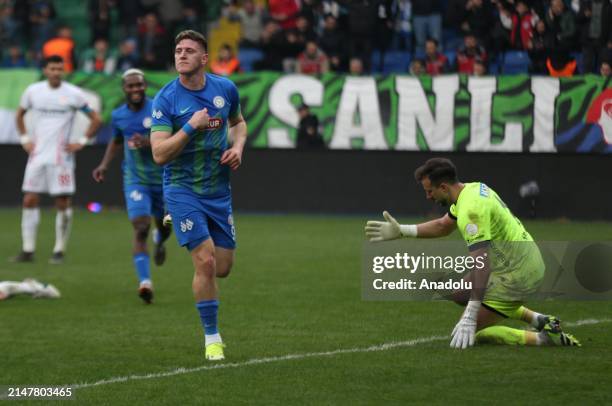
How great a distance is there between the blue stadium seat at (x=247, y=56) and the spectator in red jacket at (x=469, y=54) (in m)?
4.54

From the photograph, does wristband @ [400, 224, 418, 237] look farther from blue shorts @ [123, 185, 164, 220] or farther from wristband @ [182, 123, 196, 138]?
blue shorts @ [123, 185, 164, 220]

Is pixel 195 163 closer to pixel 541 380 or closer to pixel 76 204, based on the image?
pixel 541 380

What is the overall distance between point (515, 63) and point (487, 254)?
42.8 ft

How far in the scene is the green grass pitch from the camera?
7586mm

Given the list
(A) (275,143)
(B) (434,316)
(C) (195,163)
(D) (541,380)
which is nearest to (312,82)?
(A) (275,143)

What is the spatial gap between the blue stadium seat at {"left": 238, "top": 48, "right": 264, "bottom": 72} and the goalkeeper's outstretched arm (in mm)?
15610

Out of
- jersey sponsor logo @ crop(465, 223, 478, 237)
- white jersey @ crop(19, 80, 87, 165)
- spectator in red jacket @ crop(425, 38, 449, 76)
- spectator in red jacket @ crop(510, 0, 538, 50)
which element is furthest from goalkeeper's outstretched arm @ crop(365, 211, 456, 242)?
spectator in red jacket @ crop(425, 38, 449, 76)

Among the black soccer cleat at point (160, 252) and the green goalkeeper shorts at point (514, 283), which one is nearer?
the green goalkeeper shorts at point (514, 283)

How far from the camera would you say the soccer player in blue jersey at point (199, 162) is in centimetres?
875

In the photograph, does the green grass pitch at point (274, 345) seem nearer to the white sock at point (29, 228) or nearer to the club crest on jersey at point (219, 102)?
the white sock at point (29, 228)

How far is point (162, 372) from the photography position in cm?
843

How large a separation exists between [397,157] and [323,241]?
4.31m

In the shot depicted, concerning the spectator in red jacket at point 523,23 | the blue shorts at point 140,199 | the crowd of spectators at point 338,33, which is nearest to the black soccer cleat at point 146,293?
the blue shorts at point 140,199

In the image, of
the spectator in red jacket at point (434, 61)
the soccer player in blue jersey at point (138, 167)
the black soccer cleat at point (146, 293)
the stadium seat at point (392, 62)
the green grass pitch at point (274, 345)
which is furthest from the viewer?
the stadium seat at point (392, 62)
